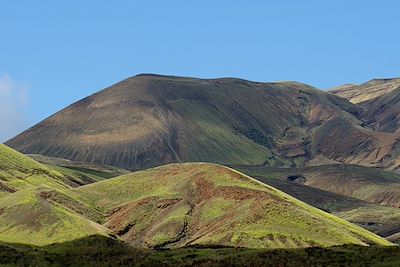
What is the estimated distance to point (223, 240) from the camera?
154m

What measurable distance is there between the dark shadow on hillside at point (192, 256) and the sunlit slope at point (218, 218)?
34952mm

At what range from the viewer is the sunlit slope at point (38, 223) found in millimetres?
145750

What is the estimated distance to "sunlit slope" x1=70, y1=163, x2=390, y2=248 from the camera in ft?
511

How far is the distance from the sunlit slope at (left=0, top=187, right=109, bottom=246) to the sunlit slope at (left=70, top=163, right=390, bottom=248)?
730 inches

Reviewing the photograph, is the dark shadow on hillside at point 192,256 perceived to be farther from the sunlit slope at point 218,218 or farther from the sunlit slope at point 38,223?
the sunlit slope at point 218,218

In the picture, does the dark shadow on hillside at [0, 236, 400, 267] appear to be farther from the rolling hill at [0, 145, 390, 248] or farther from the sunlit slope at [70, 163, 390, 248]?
the sunlit slope at [70, 163, 390, 248]

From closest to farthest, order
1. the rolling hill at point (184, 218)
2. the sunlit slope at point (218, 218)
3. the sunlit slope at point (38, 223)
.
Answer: the sunlit slope at point (38, 223) < the rolling hill at point (184, 218) < the sunlit slope at point (218, 218)

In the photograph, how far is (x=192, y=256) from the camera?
11000 centimetres

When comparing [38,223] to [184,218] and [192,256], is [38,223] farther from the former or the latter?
[192,256]

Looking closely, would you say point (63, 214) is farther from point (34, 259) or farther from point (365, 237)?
point (365, 237)

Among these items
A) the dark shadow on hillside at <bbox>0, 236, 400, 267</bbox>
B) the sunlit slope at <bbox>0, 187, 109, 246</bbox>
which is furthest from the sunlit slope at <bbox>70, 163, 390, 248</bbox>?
the dark shadow on hillside at <bbox>0, 236, 400, 267</bbox>

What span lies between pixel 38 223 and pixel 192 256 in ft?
177

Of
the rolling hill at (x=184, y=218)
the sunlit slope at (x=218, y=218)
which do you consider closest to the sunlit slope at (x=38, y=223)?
the rolling hill at (x=184, y=218)

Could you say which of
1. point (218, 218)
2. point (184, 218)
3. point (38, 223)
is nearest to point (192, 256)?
point (38, 223)
